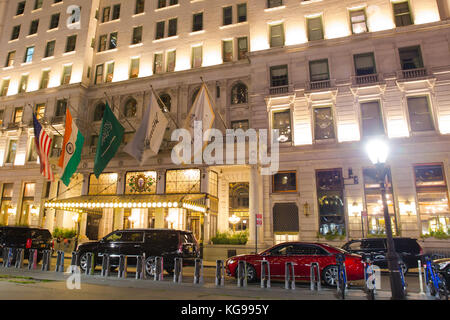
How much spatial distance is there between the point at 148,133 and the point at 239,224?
39.2 feet

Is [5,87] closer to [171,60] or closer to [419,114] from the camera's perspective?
[171,60]

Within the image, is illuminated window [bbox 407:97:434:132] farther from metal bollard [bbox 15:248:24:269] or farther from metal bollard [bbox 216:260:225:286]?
metal bollard [bbox 15:248:24:269]

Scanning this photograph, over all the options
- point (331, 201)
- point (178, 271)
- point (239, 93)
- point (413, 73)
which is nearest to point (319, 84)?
point (413, 73)

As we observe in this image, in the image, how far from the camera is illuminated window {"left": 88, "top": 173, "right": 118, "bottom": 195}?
95.1 feet

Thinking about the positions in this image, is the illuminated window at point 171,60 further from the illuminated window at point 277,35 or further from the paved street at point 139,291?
the paved street at point 139,291

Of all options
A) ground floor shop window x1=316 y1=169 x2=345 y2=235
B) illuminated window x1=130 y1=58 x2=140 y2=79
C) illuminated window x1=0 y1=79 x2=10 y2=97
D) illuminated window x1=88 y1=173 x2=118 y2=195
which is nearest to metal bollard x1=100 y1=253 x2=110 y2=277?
ground floor shop window x1=316 y1=169 x2=345 y2=235

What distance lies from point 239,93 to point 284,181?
9.04 metres

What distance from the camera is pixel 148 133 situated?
2019 centimetres

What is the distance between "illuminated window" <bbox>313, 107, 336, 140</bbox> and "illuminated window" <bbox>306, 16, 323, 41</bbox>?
6163 mm

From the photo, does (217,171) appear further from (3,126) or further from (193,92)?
(3,126)

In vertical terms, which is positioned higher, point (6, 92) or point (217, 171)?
point (6, 92)

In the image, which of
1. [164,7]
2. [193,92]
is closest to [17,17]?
[164,7]

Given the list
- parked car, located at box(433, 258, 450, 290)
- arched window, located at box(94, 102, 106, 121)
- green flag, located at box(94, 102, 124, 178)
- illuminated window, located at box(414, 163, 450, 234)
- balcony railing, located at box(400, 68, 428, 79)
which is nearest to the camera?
parked car, located at box(433, 258, 450, 290)

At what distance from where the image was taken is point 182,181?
A: 27219 millimetres
